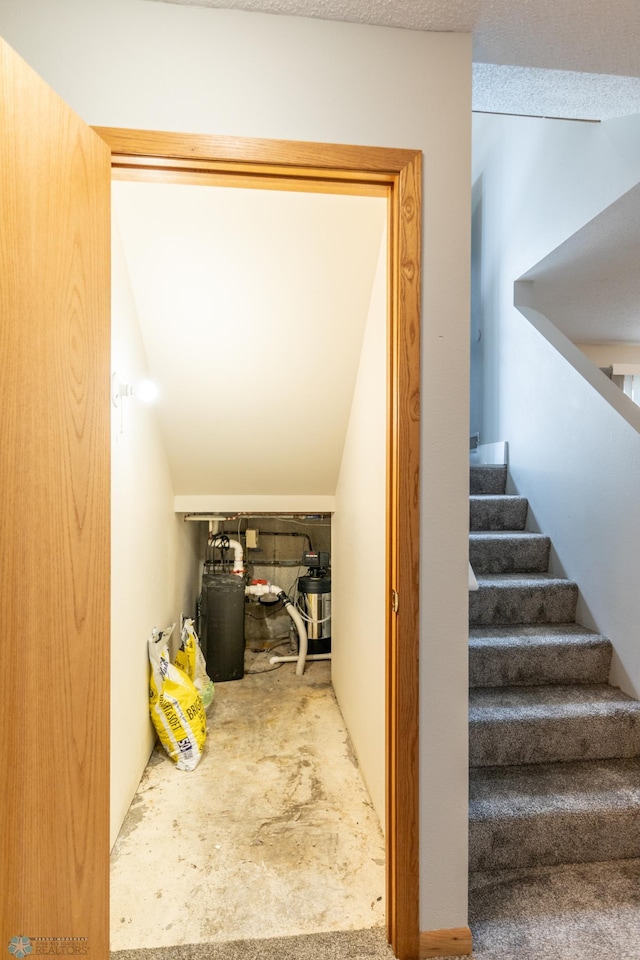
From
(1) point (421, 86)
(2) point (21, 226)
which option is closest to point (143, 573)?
(2) point (21, 226)

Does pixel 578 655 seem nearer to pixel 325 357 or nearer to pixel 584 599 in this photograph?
pixel 584 599

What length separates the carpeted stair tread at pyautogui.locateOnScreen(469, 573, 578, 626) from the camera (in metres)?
2.47

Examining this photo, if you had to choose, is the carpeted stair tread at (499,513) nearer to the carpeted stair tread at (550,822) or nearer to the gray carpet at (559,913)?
the carpeted stair tread at (550,822)

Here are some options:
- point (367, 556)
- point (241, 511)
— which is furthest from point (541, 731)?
point (241, 511)

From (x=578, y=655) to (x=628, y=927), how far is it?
96cm

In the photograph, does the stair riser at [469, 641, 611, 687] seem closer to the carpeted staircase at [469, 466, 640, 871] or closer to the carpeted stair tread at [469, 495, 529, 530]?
the carpeted staircase at [469, 466, 640, 871]

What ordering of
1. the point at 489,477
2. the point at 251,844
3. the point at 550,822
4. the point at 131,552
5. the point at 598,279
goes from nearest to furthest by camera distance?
the point at 550,822 < the point at 251,844 < the point at 131,552 < the point at 598,279 < the point at 489,477

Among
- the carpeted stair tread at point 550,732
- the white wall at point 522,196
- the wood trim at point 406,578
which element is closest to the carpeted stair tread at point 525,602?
the carpeted stair tread at point 550,732

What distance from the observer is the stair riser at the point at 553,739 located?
197 centimetres

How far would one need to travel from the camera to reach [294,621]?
3711 mm

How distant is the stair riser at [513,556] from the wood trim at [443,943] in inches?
62.8

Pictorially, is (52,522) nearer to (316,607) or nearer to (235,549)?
(235,549)

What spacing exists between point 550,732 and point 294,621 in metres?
2.03

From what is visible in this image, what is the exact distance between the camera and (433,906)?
4.53ft
